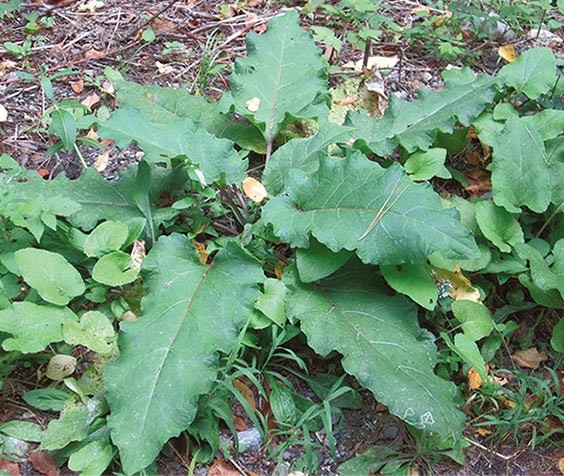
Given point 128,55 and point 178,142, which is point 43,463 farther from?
point 128,55

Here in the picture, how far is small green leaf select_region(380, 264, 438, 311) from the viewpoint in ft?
6.89

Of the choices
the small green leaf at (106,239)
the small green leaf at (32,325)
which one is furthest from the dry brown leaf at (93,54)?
the small green leaf at (32,325)

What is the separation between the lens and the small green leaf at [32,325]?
6.33 feet

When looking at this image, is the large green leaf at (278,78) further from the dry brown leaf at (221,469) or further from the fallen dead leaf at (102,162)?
the dry brown leaf at (221,469)

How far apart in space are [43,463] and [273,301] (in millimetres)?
834

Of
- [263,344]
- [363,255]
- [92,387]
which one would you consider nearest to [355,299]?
[363,255]

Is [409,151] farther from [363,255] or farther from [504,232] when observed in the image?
[363,255]

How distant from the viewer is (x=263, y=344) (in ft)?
7.03

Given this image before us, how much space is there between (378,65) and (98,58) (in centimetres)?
141

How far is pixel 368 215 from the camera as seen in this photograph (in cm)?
213

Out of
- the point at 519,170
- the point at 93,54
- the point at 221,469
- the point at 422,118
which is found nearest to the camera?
the point at 221,469

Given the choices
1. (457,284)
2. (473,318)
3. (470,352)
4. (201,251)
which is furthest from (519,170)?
(201,251)

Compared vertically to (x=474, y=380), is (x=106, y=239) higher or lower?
higher

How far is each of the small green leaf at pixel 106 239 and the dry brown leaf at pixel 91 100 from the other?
3.19 feet
